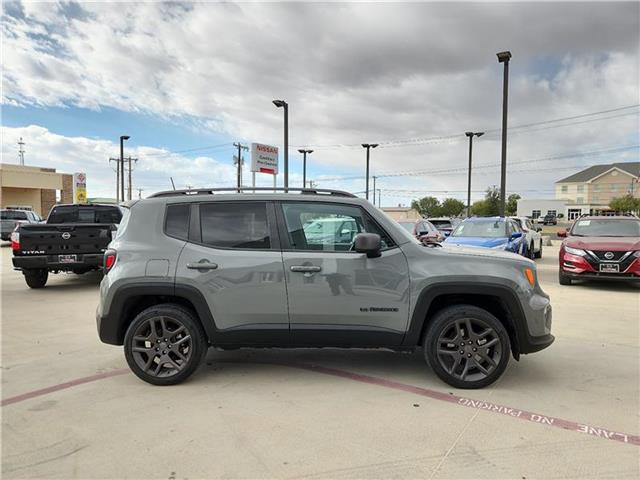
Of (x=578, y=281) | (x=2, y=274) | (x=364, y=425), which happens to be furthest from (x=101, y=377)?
(x=578, y=281)

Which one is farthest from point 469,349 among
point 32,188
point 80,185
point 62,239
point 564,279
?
point 32,188

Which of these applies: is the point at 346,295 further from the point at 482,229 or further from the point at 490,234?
the point at 482,229

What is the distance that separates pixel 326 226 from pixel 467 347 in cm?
165

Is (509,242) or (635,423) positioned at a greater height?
(509,242)

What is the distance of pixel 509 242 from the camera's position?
37.4ft

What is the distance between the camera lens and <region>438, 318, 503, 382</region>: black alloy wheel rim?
13.0ft

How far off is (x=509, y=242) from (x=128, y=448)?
1043 centimetres

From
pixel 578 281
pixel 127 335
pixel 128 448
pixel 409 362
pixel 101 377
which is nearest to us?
pixel 128 448

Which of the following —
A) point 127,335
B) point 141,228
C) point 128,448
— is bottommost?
point 128,448

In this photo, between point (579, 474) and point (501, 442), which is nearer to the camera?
point (579, 474)

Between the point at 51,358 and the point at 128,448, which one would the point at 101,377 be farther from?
the point at 128,448

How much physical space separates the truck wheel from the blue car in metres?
9.27

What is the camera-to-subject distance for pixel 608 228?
1018 centimetres

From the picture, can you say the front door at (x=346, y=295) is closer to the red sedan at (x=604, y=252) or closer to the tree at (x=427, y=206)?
the red sedan at (x=604, y=252)
